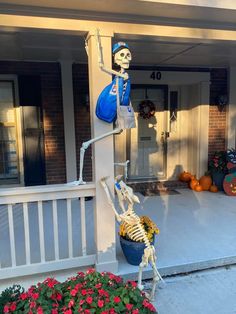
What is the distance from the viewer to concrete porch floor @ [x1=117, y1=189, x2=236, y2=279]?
9.07 feet

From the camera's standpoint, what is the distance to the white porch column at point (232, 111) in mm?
5398

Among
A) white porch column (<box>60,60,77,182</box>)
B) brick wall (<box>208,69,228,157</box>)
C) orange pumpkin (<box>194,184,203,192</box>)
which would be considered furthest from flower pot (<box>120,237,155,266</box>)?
brick wall (<box>208,69,228,157</box>)

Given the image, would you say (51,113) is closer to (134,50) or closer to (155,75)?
(134,50)

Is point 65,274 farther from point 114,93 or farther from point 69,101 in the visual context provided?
point 69,101

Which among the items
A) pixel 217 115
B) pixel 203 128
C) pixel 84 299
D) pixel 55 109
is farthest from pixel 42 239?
pixel 217 115

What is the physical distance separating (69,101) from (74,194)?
2.38 m

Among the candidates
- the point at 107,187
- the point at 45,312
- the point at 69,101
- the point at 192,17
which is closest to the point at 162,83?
the point at 69,101

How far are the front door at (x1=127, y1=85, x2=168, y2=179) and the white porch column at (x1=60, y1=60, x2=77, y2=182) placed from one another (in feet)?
3.84

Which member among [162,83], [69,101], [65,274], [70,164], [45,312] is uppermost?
[162,83]

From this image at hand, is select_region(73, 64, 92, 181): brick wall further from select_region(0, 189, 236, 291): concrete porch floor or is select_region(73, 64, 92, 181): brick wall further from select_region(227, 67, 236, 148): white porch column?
select_region(227, 67, 236, 148): white porch column

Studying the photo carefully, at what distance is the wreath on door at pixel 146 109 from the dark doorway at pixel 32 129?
1.77m

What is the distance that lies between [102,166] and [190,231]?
1.58m

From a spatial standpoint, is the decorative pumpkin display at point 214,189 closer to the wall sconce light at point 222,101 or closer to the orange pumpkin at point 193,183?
the orange pumpkin at point 193,183

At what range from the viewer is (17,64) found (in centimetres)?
441
